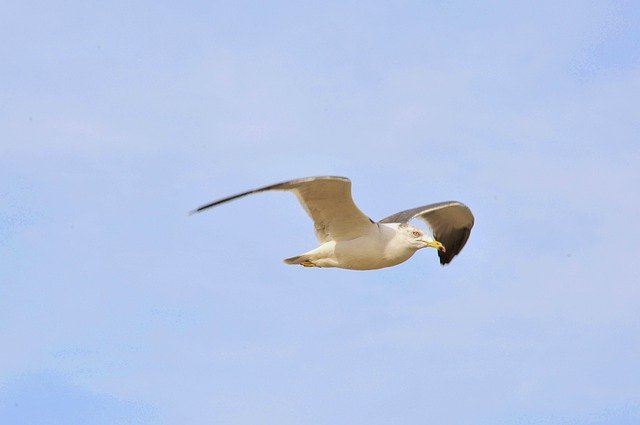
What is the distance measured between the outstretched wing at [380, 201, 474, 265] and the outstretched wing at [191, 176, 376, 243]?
10.1 ft

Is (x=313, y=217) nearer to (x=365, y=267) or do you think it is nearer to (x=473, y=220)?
(x=365, y=267)

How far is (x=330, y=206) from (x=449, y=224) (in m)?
4.44

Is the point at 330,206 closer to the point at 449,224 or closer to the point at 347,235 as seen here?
the point at 347,235

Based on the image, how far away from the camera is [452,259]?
21.2m

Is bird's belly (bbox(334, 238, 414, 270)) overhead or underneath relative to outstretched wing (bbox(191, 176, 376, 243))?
underneath

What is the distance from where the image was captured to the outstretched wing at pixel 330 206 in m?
16.6

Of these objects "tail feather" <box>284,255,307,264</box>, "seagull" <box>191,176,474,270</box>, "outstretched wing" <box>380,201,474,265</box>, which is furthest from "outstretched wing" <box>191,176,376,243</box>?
"outstretched wing" <box>380,201,474,265</box>

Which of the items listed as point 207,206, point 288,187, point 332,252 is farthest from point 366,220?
point 207,206

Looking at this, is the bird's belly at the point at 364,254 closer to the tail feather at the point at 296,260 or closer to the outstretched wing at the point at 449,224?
the tail feather at the point at 296,260

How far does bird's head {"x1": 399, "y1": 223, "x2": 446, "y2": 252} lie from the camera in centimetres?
1838

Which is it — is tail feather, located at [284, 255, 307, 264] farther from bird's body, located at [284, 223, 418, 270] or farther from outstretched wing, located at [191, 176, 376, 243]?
outstretched wing, located at [191, 176, 376, 243]

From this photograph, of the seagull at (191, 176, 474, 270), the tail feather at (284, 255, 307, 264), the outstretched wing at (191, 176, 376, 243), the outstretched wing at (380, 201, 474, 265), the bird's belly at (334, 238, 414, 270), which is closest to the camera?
the outstretched wing at (191, 176, 376, 243)

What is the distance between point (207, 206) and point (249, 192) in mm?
532

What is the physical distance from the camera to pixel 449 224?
70.4 feet
